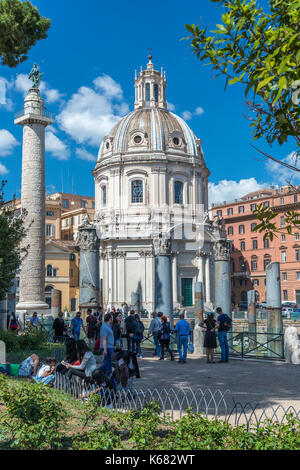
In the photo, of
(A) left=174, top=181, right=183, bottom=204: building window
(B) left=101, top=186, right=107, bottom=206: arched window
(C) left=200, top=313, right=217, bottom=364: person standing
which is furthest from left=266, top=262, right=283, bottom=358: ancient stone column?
(B) left=101, top=186, right=107, bottom=206: arched window

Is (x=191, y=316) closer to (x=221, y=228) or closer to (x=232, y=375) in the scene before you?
(x=221, y=228)

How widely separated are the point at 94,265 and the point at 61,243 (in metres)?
42.9

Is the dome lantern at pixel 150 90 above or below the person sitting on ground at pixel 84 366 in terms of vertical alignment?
above

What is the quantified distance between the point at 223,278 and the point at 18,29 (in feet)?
43.9

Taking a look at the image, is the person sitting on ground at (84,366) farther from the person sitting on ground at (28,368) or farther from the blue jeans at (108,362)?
the person sitting on ground at (28,368)

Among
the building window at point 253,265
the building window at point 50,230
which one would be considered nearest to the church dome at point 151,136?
the building window at point 253,265

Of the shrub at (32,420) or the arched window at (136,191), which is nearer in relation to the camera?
the shrub at (32,420)

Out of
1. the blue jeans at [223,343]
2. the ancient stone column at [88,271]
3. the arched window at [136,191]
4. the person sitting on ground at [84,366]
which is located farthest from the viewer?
the arched window at [136,191]

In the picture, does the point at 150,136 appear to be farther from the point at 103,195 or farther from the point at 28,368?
the point at 28,368

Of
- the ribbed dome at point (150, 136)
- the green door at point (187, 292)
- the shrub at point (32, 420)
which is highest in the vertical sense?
the ribbed dome at point (150, 136)

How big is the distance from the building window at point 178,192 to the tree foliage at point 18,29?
3347 centimetres

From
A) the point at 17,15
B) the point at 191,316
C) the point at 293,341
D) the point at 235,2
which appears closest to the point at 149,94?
the point at 191,316

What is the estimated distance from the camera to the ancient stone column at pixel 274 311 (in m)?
15.6

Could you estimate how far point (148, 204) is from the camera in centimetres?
4719
